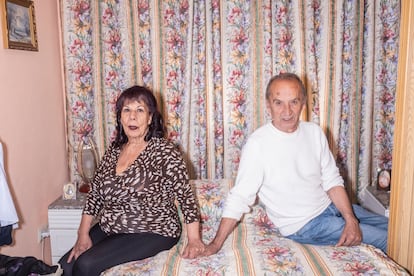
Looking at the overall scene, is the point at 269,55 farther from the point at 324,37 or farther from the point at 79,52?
the point at 79,52

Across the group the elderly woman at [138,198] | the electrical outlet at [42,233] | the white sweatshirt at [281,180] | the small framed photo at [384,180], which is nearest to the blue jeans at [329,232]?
the white sweatshirt at [281,180]

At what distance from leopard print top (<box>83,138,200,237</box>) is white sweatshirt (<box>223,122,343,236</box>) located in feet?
0.79

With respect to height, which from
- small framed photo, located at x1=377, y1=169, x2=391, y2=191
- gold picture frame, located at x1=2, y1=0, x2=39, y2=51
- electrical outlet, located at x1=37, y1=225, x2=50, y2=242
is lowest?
electrical outlet, located at x1=37, y1=225, x2=50, y2=242

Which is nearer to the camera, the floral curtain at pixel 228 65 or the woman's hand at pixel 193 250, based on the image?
the woman's hand at pixel 193 250

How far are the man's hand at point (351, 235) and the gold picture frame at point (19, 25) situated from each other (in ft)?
5.95

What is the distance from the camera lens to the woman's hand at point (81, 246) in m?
1.84

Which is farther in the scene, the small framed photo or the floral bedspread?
the small framed photo

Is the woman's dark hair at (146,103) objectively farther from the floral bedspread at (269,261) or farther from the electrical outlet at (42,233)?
the electrical outlet at (42,233)

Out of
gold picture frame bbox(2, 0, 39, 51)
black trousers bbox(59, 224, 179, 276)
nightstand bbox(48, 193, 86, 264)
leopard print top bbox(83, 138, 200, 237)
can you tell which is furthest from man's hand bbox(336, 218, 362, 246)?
gold picture frame bbox(2, 0, 39, 51)

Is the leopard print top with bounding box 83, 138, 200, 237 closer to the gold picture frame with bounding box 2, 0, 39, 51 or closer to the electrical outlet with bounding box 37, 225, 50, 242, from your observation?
the electrical outlet with bounding box 37, 225, 50, 242

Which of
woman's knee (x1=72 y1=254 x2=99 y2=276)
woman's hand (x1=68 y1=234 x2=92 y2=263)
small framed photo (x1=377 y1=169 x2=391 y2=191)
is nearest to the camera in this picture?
woman's knee (x1=72 y1=254 x2=99 y2=276)

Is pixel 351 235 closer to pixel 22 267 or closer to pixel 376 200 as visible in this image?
pixel 376 200

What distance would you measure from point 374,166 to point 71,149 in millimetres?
2051

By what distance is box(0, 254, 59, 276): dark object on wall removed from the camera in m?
1.38
